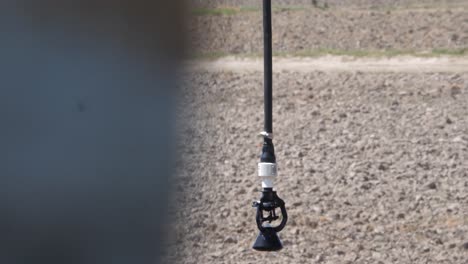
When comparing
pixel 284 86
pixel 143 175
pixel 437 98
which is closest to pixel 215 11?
pixel 284 86

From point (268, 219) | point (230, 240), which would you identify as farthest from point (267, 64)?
point (230, 240)

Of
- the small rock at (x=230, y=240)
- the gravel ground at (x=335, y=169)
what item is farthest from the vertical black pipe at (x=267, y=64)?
the small rock at (x=230, y=240)

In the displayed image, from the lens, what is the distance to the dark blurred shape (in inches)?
188

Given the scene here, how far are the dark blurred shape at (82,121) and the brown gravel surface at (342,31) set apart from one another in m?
5.26

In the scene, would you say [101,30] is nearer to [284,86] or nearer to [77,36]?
[77,36]

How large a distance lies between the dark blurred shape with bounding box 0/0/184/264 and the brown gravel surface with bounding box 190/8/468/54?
5.26 meters

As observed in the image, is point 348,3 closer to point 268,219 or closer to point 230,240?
point 230,240

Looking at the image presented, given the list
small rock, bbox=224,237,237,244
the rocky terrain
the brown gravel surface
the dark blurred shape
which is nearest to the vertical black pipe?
the dark blurred shape

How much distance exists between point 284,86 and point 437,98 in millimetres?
1480

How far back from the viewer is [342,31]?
12.0 meters

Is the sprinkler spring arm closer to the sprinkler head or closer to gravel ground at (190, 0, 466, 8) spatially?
the sprinkler head

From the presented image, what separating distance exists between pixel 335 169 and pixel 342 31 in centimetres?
439

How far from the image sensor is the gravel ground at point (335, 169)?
6.88 meters

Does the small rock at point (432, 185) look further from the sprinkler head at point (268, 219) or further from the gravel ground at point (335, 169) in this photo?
the sprinkler head at point (268, 219)
